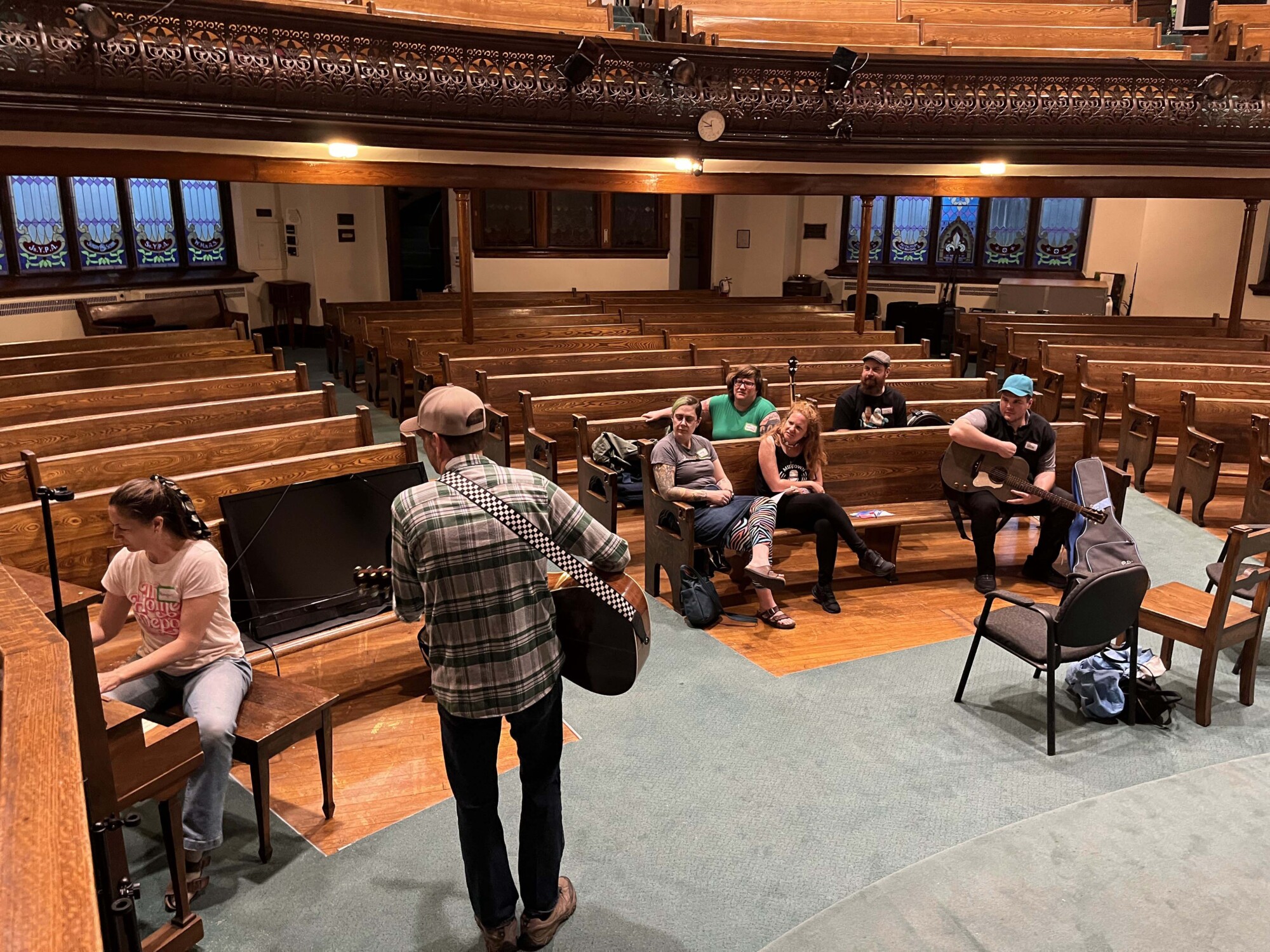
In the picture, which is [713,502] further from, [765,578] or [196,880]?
[196,880]

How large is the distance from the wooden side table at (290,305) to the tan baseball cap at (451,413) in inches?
482

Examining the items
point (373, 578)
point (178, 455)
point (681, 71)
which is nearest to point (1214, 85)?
point (681, 71)

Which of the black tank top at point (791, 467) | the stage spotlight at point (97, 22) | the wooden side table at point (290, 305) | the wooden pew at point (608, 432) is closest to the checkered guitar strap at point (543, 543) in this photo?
the wooden pew at point (608, 432)

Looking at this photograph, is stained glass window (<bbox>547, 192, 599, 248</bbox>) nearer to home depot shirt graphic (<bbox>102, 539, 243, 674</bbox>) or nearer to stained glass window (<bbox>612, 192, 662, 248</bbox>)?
stained glass window (<bbox>612, 192, 662, 248</bbox>)

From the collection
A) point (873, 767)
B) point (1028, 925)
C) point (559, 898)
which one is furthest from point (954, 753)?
point (559, 898)

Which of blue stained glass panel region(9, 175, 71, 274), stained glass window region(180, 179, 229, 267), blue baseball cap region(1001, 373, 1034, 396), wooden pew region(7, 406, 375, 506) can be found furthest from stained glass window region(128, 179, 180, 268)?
blue baseball cap region(1001, 373, 1034, 396)

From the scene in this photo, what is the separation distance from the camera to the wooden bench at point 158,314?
11.4 meters

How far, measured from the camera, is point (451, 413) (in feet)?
7.70

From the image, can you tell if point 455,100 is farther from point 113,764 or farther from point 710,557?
point 113,764

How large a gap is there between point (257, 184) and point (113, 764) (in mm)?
12759

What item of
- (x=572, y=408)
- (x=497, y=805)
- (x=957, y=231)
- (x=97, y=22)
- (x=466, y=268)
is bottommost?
(x=497, y=805)

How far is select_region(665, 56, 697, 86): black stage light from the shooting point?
902cm

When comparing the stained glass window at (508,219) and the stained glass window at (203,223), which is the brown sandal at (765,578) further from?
the stained glass window at (203,223)

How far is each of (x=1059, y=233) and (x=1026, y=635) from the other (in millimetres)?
12742
